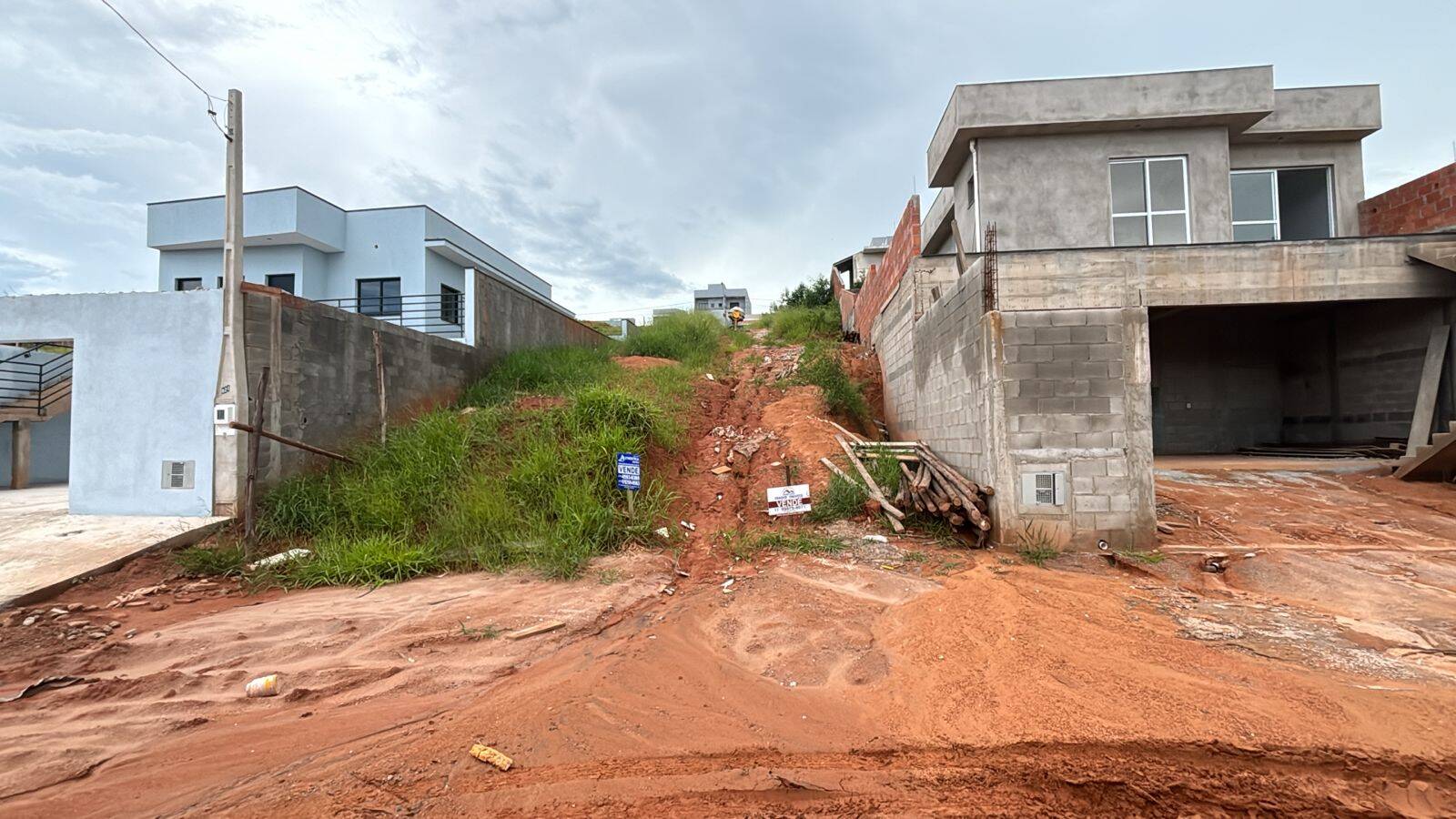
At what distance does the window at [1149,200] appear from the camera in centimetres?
1081

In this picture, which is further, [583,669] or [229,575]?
[229,575]

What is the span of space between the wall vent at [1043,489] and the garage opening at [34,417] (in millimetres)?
16786

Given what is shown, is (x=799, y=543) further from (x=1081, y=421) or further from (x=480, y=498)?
(x=480, y=498)

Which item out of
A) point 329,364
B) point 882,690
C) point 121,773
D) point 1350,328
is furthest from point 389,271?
point 1350,328

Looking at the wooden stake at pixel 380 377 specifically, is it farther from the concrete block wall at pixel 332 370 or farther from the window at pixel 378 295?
the window at pixel 378 295

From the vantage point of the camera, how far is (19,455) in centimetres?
1202

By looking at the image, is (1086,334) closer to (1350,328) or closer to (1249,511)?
(1249,511)

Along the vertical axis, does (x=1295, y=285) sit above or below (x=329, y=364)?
above

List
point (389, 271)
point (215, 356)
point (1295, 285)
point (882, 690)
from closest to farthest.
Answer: point (882, 690) < point (215, 356) < point (1295, 285) < point (389, 271)

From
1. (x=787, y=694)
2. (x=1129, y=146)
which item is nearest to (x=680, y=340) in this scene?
(x=1129, y=146)

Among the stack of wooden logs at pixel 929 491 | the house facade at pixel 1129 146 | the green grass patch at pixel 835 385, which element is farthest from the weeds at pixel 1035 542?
the house facade at pixel 1129 146

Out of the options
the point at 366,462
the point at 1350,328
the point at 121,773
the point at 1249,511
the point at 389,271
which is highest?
the point at 389,271

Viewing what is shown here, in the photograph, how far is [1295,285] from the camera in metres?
9.38

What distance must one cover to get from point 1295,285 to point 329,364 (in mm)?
15050
